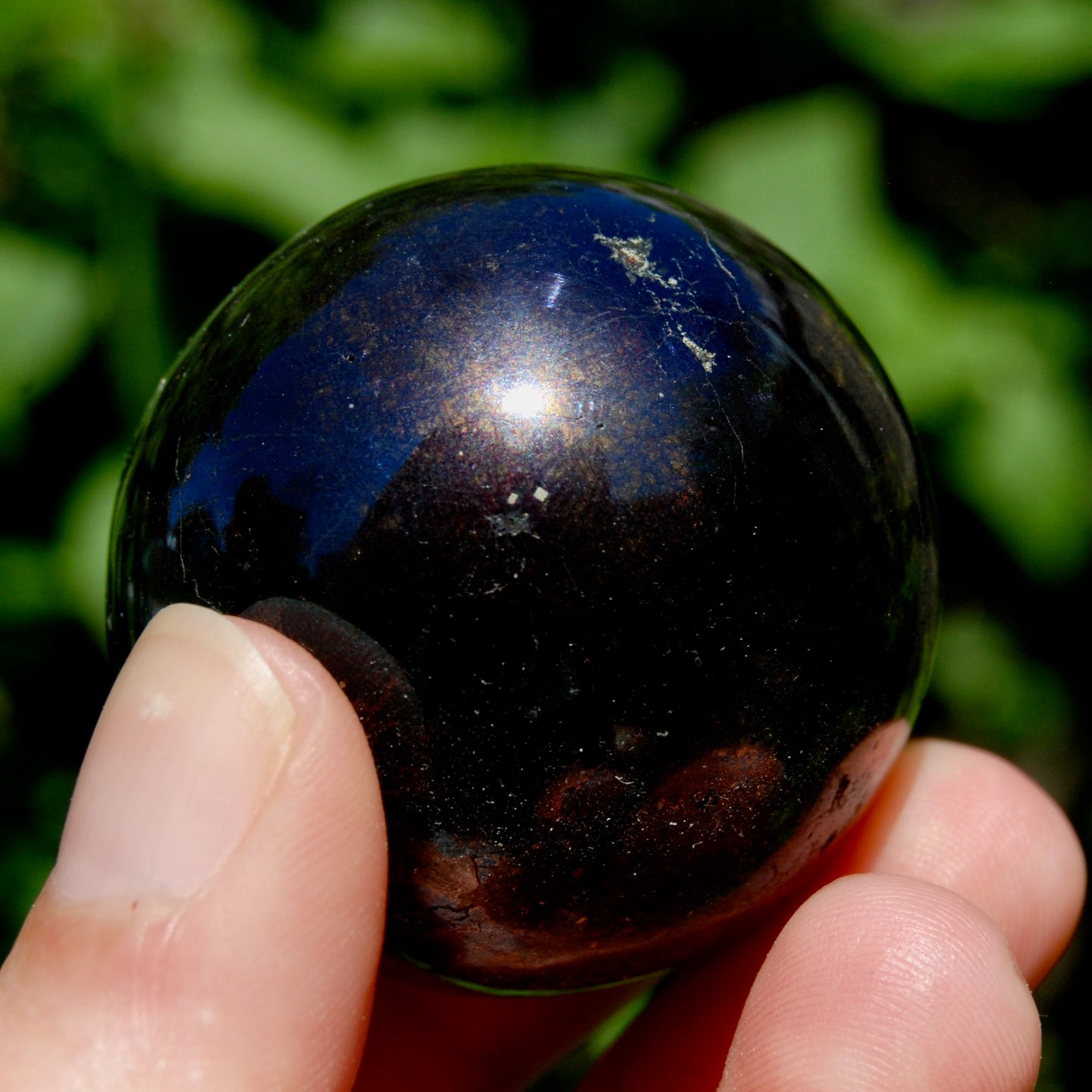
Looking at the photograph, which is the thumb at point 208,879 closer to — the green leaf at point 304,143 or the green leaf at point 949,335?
the green leaf at point 304,143

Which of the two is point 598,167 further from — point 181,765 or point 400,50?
point 181,765

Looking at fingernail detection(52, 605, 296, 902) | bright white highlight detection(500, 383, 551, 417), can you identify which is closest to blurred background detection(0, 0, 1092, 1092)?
fingernail detection(52, 605, 296, 902)

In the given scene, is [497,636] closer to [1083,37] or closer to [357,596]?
[357,596]

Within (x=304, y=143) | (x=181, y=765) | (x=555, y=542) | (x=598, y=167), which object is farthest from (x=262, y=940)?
(x=598, y=167)

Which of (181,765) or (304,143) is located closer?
(181,765)

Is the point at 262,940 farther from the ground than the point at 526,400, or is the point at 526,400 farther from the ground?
the point at 526,400

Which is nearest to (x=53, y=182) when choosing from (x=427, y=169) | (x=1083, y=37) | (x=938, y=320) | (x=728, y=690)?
(x=427, y=169)
